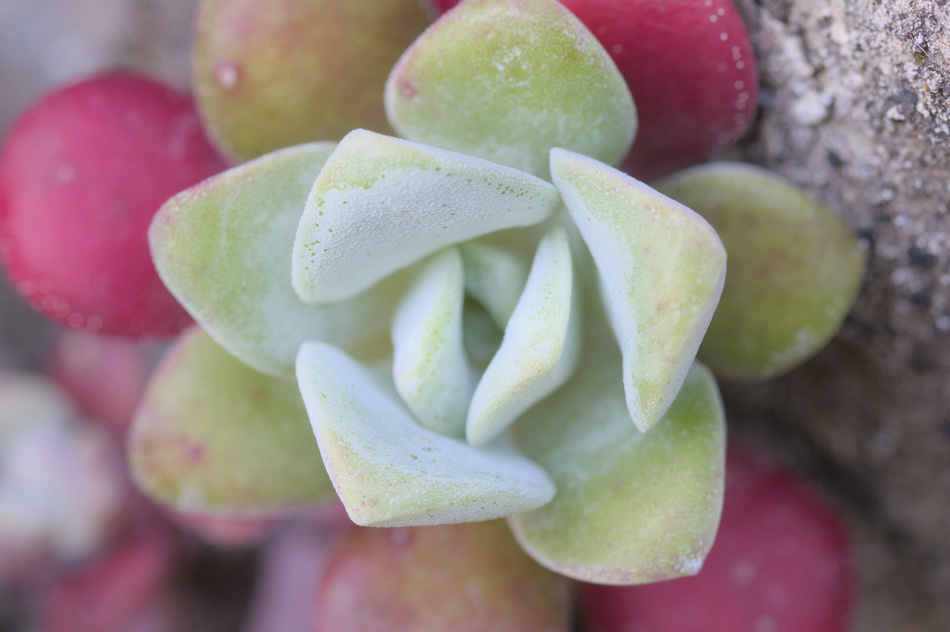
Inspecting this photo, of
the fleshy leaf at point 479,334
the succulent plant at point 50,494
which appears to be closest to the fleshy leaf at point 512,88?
the fleshy leaf at point 479,334

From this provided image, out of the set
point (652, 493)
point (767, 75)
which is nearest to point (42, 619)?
point (652, 493)

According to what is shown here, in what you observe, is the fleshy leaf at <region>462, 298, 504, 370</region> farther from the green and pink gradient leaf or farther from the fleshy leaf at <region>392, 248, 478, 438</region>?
the green and pink gradient leaf

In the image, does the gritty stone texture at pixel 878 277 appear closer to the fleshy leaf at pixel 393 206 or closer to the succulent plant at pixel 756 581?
the succulent plant at pixel 756 581

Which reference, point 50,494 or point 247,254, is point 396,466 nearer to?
point 247,254

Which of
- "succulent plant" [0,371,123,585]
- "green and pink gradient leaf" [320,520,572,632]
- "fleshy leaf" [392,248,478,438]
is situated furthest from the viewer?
"succulent plant" [0,371,123,585]

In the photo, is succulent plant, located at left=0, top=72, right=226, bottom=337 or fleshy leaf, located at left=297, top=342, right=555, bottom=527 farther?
succulent plant, located at left=0, top=72, right=226, bottom=337

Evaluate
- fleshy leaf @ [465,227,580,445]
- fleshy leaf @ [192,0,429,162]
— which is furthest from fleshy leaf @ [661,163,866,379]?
fleshy leaf @ [192,0,429,162]

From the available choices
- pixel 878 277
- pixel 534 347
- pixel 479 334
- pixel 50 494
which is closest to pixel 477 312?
pixel 479 334
